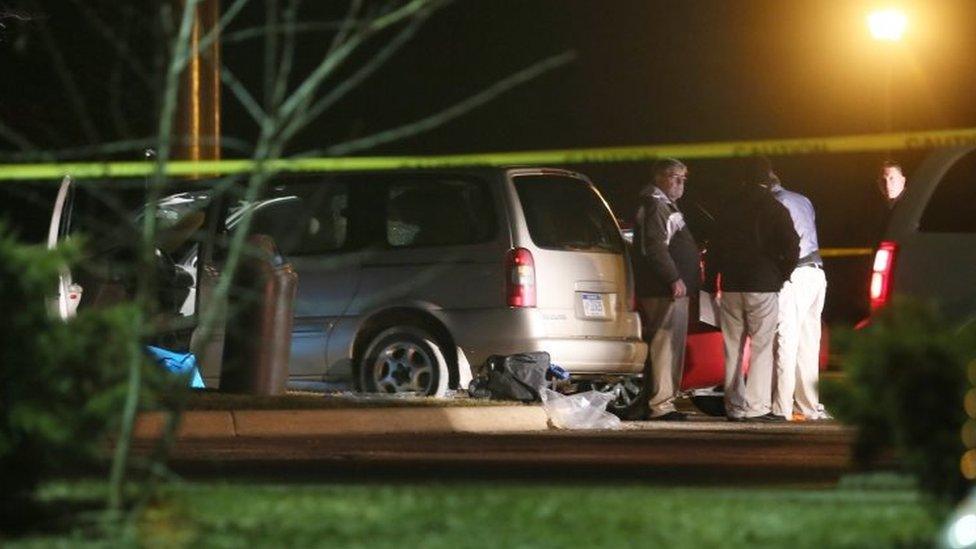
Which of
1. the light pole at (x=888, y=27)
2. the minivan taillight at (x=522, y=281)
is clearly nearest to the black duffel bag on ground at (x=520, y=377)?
the minivan taillight at (x=522, y=281)

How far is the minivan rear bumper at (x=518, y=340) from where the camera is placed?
1473cm

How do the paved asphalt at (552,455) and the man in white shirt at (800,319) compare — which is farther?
the man in white shirt at (800,319)

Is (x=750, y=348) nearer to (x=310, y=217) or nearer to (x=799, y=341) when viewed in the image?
(x=799, y=341)

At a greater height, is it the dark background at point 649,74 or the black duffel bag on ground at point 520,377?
the dark background at point 649,74

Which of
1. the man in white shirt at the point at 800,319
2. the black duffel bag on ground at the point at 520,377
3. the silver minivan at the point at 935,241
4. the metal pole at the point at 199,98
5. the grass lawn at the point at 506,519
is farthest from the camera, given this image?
the metal pole at the point at 199,98

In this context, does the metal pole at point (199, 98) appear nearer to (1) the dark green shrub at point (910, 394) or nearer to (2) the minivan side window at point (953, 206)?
(2) the minivan side window at point (953, 206)

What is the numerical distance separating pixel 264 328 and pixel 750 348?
3562mm

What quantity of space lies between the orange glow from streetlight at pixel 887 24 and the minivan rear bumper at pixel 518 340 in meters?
6.81

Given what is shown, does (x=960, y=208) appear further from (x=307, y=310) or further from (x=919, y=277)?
(x=307, y=310)

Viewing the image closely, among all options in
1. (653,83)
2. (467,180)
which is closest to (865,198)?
(653,83)

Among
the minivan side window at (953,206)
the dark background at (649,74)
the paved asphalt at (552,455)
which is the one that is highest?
the dark background at (649,74)

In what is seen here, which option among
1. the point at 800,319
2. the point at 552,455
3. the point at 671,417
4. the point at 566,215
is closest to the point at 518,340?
the point at 566,215

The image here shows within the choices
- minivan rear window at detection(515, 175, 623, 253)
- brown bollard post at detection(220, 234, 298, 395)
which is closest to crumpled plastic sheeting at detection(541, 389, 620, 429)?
minivan rear window at detection(515, 175, 623, 253)

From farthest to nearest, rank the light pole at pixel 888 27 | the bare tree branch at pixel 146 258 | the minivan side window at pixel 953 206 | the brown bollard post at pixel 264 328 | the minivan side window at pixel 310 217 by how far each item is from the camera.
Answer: the light pole at pixel 888 27, the minivan side window at pixel 310 217, the brown bollard post at pixel 264 328, the minivan side window at pixel 953 206, the bare tree branch at pixel 146 258
